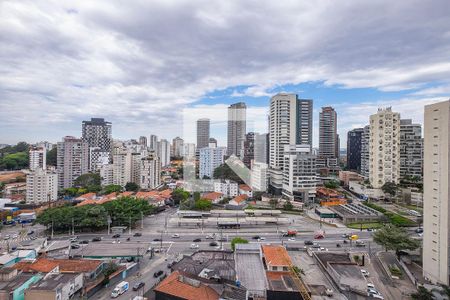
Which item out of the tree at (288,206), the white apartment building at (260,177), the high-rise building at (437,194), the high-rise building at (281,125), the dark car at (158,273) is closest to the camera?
the high-rise building at (437,194)

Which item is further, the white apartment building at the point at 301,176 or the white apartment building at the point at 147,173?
the white apartment building at the point at 147,173

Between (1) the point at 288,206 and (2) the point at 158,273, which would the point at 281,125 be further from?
(2) the point at 158,273

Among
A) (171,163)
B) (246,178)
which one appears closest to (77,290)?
(246,178)

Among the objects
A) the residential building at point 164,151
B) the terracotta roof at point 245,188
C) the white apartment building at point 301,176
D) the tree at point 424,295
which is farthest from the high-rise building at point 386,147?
the residential building at point 164,151

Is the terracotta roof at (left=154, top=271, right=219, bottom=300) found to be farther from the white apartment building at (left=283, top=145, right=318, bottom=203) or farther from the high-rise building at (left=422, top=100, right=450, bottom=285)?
the white apartment building at (left=283, top=145, right=318, bottom=203)

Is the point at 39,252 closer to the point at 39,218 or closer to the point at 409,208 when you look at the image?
the point at 39,218

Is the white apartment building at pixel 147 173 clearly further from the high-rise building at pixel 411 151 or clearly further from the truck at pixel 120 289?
the high-rise building at pixel 411 151
